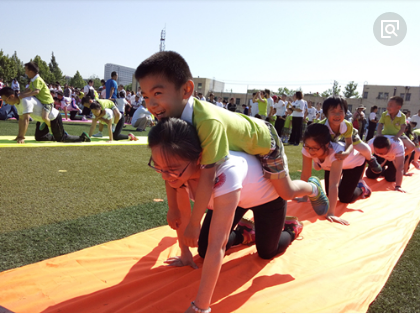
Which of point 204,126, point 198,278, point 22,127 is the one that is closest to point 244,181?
point 204,126

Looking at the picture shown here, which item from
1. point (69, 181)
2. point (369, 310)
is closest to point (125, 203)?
point (69, 181)

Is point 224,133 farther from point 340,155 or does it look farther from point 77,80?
point 77,80

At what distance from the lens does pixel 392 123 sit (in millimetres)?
6391

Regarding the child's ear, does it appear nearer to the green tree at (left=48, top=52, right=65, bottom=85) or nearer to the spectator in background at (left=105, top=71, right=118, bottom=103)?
the spectator in background at (left=105, top=71, right=118, bottom=103)

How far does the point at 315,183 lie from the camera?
125 inches

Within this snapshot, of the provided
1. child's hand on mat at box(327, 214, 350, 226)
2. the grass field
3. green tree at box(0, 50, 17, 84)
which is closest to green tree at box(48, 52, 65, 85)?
green tree at box(0, 50, 17, 84)

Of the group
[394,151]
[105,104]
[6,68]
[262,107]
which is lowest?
[394,151]

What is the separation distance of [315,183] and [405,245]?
1.11 metres

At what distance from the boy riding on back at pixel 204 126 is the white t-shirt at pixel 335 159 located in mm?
1757

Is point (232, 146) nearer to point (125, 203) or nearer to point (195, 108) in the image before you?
point (195, 108)

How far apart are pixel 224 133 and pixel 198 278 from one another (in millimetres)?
1217

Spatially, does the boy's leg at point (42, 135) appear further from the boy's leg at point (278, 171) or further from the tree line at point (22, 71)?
the tree line at point (22, 71)

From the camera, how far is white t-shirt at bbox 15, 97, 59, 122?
7102 mm

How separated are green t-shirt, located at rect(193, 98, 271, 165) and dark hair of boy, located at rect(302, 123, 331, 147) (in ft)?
4.81
